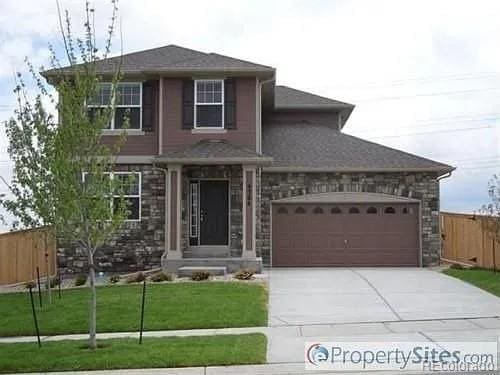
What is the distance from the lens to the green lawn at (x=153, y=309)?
490 inches

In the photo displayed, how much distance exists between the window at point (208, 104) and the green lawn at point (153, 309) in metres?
6.06

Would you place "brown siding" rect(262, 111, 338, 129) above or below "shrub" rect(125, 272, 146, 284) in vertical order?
above

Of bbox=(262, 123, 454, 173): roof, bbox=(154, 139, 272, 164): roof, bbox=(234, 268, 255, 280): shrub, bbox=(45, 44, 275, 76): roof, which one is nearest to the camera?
bbox=(234, 268, 255, 280): shrub

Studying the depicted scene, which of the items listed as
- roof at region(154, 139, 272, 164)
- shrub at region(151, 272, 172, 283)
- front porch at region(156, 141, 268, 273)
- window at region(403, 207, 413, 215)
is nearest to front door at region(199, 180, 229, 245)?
front porch at region(156, 141, 268, 273)

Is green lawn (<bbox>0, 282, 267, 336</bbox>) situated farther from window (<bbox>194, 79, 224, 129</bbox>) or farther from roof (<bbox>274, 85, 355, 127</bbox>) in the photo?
roof (<bbox>274, 85, 355, 127</bbox>)

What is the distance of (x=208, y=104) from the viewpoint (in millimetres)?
21328

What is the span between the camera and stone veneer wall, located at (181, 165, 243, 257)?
828 inches

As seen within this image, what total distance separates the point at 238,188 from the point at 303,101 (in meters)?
7.20

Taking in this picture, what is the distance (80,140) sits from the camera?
10297 millimetres

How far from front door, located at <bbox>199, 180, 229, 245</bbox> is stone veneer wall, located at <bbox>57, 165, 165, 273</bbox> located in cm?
126

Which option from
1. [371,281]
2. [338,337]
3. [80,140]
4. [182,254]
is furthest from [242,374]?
[182,254]

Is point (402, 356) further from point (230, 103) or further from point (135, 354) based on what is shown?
point (230, 103)

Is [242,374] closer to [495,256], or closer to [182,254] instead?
[182,254]

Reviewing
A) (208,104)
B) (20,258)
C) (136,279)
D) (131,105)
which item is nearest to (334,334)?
(136,279)
